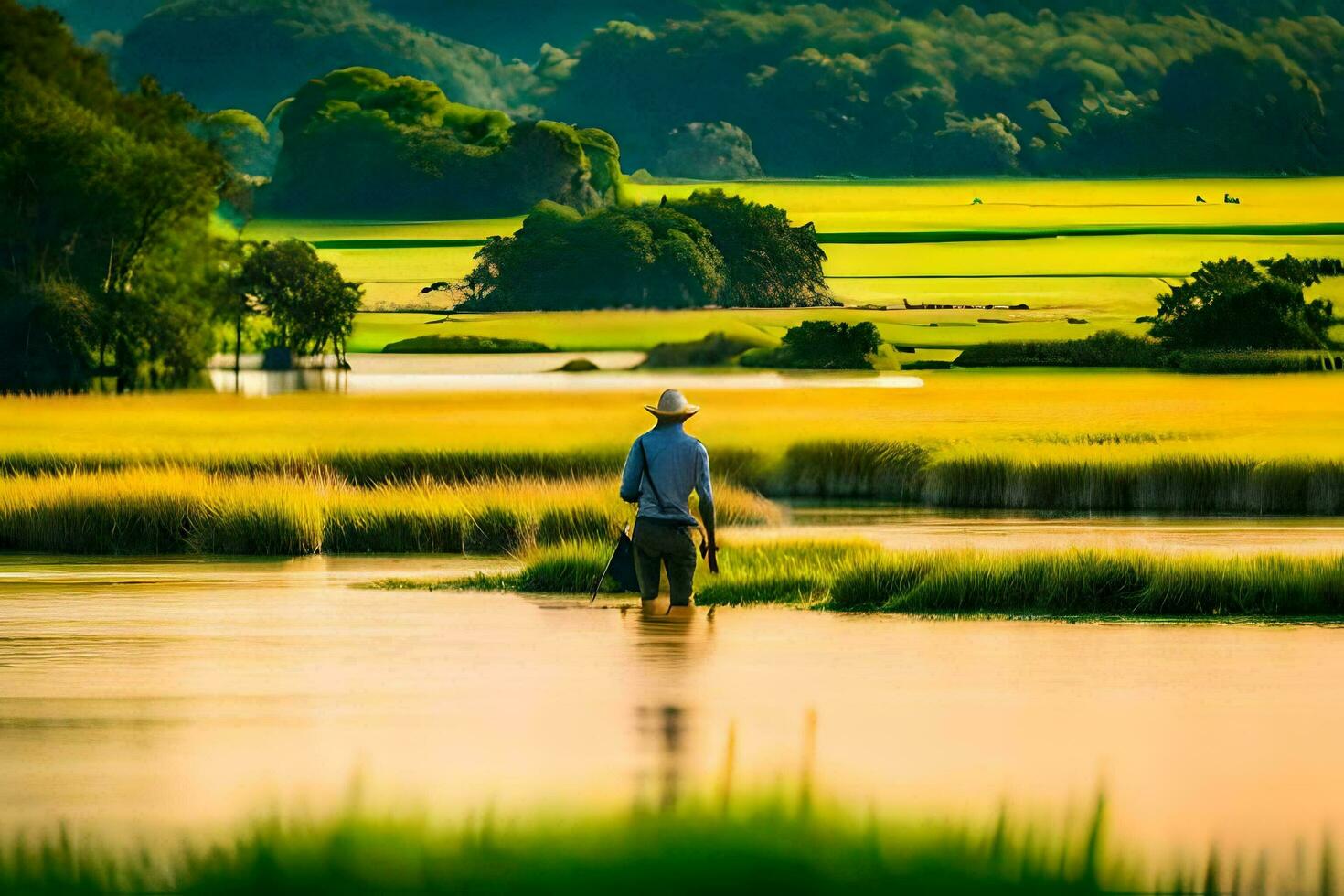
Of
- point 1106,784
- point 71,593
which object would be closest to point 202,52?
point 71,593

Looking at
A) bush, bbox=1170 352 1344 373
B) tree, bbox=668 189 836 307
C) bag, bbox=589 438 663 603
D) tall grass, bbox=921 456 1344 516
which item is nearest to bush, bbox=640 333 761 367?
tree, bbox=668 189 836 307

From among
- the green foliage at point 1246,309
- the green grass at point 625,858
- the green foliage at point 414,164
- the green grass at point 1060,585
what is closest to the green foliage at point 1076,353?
the green foliage at point 1246,309

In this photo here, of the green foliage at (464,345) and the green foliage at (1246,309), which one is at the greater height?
the green foliage at (1246,309)

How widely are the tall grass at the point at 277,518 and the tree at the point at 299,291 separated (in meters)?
41.1

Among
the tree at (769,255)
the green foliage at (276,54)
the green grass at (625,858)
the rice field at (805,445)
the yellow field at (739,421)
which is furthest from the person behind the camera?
the green foliage at (276,54)

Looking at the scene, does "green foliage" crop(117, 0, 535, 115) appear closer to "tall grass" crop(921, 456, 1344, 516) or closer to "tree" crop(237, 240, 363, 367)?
"tree" crop(237, 240, 363, 367)

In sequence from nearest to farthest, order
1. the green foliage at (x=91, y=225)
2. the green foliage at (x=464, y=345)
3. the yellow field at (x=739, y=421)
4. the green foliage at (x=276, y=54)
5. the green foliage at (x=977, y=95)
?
the yellow field at (x=739, y=421) → the green foliage at (x=91, y=225) → the green foliage at (x=464, y=345) → the green foliage at (x=977, y=95) → the green foliage at (x=276, y=54)

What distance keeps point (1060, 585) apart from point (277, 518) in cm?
1148

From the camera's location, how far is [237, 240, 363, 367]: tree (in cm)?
7181

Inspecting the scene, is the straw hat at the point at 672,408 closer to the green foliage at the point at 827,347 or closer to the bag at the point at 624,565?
the bag at the point at 624,565

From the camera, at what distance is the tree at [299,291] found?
71812 mm

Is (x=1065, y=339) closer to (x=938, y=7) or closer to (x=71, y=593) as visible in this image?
(x=71, y=593)

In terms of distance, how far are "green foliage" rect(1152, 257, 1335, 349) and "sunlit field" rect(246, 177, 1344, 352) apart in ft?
25.9

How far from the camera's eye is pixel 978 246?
109750 mm
